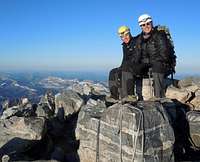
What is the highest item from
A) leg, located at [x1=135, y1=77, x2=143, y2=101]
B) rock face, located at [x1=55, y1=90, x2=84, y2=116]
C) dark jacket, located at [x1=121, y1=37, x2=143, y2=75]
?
dark jacket, located at [x1=121, y1=37, x2=143, y2=75]

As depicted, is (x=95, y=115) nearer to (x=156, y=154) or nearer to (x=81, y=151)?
(x=81, y=151)

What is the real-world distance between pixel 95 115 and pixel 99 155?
70.7 inches

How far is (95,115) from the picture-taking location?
44.9 feet

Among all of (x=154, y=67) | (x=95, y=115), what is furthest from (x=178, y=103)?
(x=95, y=115)

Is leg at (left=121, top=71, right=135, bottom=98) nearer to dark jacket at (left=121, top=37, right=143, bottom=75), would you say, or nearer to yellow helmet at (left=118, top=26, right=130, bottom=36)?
dark jacket at (left=121, top=37, right=143, bottom=75)

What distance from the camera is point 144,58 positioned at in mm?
16781

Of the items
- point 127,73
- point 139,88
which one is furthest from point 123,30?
point 139,88

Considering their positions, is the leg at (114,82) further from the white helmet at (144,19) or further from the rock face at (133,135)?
the rock face at (133,135)

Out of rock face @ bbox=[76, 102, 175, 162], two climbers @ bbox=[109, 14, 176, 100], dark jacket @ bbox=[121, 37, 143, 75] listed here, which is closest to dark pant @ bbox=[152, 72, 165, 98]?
two climbers @ bbox=[109, 14, 176, 100]

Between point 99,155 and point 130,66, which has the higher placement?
point 130,66

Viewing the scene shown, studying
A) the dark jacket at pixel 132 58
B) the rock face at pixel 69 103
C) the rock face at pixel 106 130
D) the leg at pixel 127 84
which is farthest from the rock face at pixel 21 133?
the dark jacket at pixel 132 58

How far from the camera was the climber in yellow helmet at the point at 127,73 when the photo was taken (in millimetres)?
15992

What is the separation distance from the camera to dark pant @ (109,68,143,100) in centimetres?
1597

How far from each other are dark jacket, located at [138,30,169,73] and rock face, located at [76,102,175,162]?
160 inches
